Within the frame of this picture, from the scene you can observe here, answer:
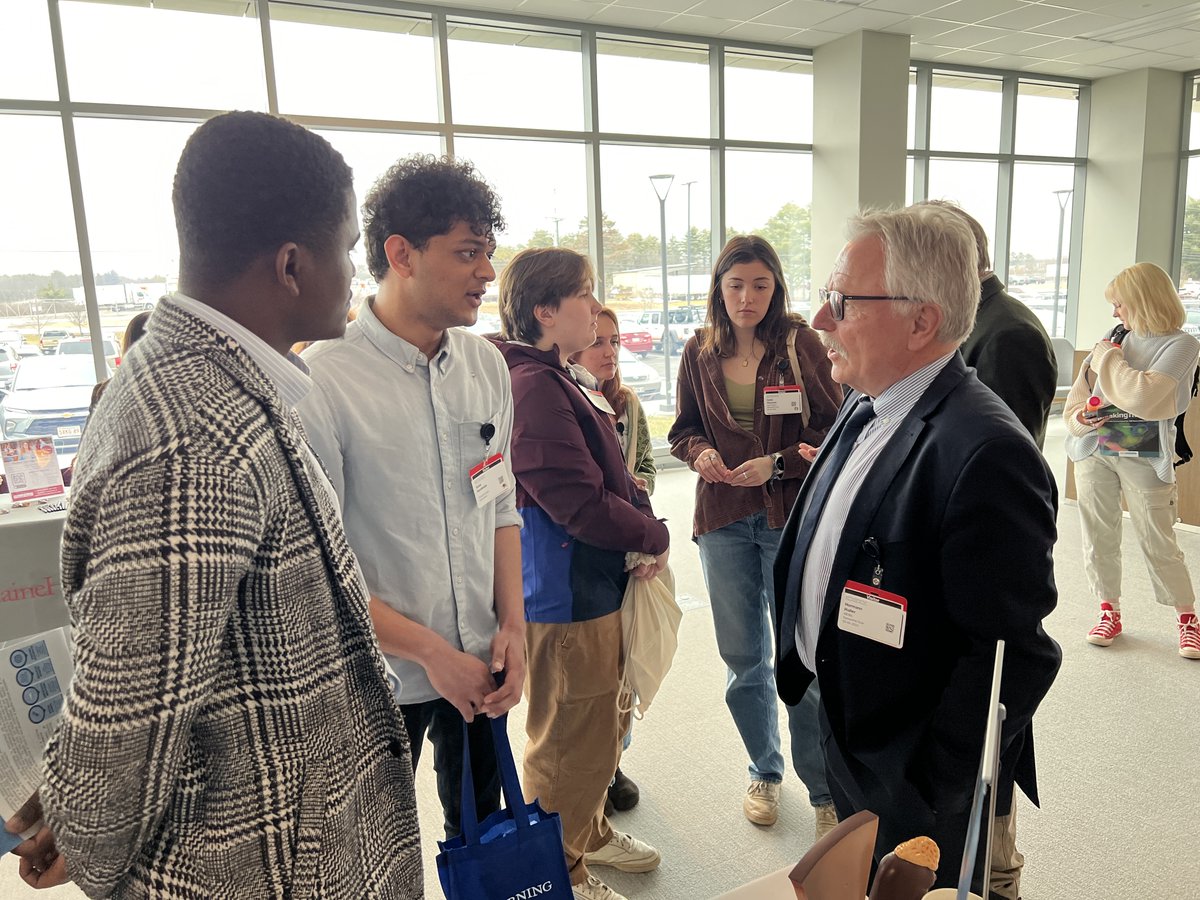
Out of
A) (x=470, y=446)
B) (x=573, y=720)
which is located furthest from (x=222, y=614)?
(x=573, y=720)

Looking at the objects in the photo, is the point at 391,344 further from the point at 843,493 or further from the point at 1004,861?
the point at 1004,861

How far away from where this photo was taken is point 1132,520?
12.3 feet

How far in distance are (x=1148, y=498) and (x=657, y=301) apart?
463 cm

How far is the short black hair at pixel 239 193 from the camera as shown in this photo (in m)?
0.90

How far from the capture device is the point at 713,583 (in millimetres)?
2477

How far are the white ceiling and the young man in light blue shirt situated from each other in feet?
18.2

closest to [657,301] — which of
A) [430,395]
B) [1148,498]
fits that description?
[1148,498]

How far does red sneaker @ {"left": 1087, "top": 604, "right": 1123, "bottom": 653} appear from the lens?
3582 millimetres

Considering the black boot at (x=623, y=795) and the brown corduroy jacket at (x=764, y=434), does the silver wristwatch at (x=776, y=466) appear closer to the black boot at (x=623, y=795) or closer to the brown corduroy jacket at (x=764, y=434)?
the brown corduroy jacket at (x=764, y=434)

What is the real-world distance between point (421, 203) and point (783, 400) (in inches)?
52.1

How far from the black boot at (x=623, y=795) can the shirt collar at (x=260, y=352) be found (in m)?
1.95

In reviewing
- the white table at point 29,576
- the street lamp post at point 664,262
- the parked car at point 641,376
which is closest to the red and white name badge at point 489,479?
the white table at point 29,576

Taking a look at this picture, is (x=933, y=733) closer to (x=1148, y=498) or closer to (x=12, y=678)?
(x=12, y=678)

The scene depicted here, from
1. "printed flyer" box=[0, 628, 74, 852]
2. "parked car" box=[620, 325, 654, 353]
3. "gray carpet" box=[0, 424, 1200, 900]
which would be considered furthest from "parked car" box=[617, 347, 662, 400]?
"printed flyer" box=[0, 628, 74, 852]
